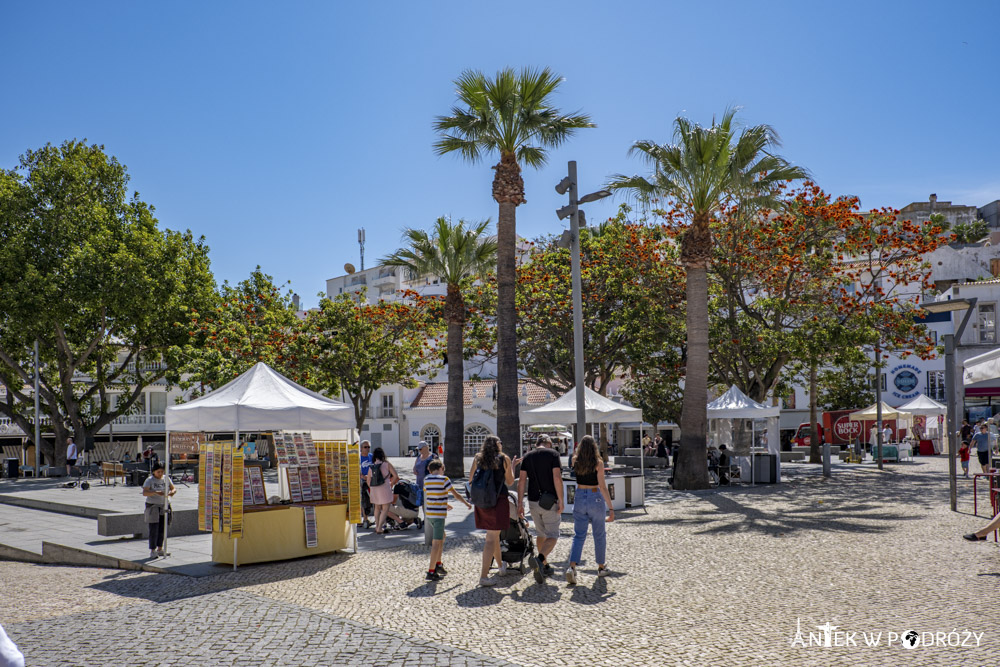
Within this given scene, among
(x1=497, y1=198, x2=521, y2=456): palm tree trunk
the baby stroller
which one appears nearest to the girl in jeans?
the baby stroller

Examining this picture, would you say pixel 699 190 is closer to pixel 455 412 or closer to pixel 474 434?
pixel 455 412

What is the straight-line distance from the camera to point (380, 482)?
45.8 feet

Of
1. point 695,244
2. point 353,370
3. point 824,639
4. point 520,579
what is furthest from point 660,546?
point 353,370

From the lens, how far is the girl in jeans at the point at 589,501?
9.41 meters

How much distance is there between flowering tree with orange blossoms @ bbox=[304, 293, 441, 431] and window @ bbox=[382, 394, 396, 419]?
961 inches

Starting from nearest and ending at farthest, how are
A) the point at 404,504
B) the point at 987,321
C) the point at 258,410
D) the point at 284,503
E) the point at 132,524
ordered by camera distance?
the point at 258,410 → the point at 284,503 → the point at 132,524 → the point at 404,504 → the point at 987,321

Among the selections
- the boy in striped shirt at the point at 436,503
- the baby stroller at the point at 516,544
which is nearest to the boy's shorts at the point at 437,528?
the boy in striped shirt at the point at 436,503

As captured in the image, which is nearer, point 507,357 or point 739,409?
point 507,357

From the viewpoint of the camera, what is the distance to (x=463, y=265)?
27.0m

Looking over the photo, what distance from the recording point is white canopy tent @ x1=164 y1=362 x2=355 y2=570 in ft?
37.4

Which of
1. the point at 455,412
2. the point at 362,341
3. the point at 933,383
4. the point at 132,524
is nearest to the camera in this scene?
the point at 132,524

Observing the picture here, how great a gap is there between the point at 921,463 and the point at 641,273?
13.7 metres

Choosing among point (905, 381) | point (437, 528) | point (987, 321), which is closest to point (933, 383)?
point (905, 381)

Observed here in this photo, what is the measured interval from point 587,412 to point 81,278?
2155cm
